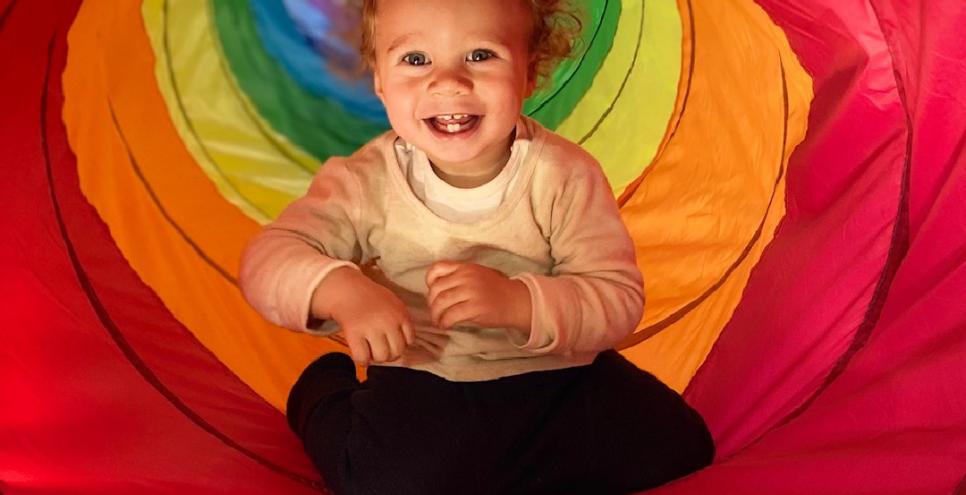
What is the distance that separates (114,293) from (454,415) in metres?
0.54

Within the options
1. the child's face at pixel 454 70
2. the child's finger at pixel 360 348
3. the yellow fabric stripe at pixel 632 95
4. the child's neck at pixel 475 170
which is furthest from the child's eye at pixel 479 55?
the yellow fabric stripe at pixel 632 95

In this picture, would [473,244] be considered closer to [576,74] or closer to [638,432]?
[638,432]

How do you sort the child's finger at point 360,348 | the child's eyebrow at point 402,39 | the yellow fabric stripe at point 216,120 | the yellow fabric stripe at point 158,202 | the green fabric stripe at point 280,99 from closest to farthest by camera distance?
the child's finger at point 360,348, the child's eyebrow at point 402,39, the yellow fabric stripe at point 158,202, the yellow fabric stripe at point 216,120, the green fabric stripe at point 280,99

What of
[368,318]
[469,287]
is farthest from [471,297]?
[368,318]

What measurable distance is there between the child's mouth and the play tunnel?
1.55 ft

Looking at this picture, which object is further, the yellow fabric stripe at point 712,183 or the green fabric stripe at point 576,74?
the green fabric stripe at point 576,74

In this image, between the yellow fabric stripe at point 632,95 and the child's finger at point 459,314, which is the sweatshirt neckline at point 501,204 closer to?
the child's finger at point 459,314

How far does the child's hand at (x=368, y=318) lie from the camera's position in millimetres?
1103

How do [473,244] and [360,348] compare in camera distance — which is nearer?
[360,348]

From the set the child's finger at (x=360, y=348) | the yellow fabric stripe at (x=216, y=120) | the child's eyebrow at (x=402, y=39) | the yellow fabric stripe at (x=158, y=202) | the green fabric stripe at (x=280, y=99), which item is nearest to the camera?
the child's finger at (x=360, y=348)

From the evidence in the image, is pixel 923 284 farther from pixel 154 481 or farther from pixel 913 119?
pixel 154 481

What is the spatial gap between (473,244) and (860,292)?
1.71ft

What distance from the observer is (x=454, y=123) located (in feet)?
3.99

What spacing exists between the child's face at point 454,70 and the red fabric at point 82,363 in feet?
1.51
